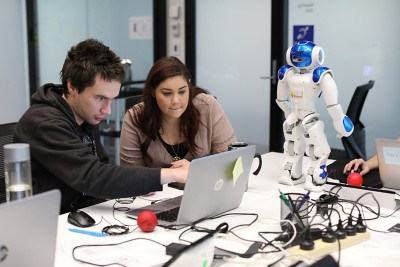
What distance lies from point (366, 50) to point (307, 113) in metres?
2.07

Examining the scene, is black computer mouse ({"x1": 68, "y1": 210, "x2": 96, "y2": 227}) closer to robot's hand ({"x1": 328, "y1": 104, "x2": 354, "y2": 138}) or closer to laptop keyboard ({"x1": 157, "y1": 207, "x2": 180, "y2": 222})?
laptop keyboard ({"x1": 157, "y1": 207, "x2": 180, "y2": 222})

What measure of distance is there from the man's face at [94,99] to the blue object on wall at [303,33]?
2549 millimetres

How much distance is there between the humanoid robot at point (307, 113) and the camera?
2.24m

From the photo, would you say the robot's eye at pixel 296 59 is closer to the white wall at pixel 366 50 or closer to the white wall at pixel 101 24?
the white wall at pixel 366 50

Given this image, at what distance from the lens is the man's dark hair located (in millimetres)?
1998

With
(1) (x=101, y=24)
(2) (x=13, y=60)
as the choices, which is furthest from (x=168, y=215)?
(2) (x=13, y=60)

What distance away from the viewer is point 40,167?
2006 mm

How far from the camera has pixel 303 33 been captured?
14.3ft

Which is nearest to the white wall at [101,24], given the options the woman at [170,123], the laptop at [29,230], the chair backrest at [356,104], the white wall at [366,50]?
the white wall at [366,50]

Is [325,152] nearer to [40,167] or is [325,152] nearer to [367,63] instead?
[40,167]

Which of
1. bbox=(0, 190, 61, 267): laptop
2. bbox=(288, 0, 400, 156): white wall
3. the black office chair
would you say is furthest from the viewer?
bbox=(288, 0, 400, 156): white wall

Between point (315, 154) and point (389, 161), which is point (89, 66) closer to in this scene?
point (315, 154)

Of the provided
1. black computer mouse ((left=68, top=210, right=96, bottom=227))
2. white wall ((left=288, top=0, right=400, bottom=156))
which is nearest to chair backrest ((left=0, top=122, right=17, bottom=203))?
black computer mouse ((left=68, top=210, right=96, bottom=227))

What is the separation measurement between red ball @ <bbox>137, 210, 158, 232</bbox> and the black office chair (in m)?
1.79
